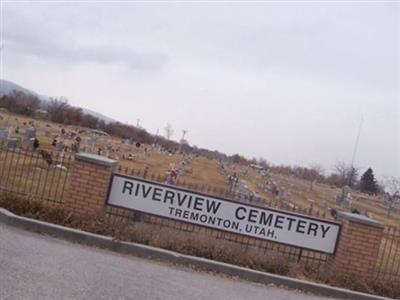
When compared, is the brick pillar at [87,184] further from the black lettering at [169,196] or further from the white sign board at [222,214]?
the black lettering at [169,196]

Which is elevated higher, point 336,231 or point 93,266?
point 336,231

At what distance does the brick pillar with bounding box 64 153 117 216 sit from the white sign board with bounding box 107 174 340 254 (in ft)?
0.82

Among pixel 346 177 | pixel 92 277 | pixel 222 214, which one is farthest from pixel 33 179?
pixel 346 177

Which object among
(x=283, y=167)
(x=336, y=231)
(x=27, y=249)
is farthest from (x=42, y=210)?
(x=283, y=167)

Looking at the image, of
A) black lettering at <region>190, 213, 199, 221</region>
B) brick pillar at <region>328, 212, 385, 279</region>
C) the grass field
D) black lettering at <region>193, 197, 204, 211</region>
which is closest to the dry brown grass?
brick pillar at <region>328, 212, 385, 279</region>

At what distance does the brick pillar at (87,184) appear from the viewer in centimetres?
830

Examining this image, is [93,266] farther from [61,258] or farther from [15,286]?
[15,286]

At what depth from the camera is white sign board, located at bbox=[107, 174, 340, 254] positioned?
8.58m

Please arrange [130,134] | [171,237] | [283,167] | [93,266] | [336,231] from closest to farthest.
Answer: [93,266] → [171,237] → [336,231] → [130,134] → [283,167]

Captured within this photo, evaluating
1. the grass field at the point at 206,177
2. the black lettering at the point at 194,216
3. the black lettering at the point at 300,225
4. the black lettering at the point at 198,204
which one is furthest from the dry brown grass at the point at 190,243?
the grass field at the point at 206,177

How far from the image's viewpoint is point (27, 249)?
6.48m

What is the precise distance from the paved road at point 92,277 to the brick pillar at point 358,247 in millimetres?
1273

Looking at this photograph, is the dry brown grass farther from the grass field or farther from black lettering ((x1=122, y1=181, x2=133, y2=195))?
the grass field

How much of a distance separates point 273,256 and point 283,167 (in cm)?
12323
